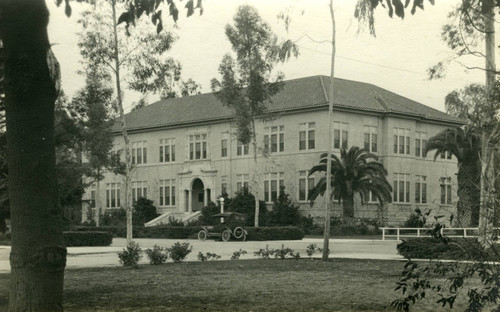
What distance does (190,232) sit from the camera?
4238cm

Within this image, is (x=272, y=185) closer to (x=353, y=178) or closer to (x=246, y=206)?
(x=246, y=206)

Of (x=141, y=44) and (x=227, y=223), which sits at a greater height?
(x=141, y=44)

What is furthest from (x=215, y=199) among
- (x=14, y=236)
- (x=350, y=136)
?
(x=14, y=236)

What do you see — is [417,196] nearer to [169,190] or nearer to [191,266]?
[169,190]

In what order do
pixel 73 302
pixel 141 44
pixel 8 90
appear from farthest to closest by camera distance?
pixel 141 44 → pixel 73 302 → pixel 8 90

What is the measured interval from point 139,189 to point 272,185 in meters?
15.5

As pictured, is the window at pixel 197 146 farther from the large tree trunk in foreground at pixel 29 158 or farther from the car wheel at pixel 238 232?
the large tree trunk in foreground at pixel 29 158

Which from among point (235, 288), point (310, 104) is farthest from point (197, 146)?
point (235, 288)

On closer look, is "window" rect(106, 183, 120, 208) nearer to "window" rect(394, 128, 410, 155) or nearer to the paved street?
"window" rect(394, 128, 410, 155)

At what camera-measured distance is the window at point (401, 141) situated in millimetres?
51719

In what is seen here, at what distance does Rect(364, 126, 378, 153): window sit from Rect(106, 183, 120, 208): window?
24.3 m

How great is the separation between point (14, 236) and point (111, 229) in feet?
139

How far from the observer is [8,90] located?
23.0 ft

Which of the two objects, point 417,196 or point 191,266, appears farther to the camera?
point 417,196
